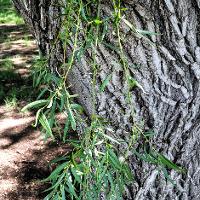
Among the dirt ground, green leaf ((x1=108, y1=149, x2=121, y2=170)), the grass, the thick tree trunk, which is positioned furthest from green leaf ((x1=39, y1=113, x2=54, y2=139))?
the grass

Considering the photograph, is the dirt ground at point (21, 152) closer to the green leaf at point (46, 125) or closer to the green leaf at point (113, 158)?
the green leaf at point (113, 158)

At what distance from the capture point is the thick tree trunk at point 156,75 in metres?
1.20

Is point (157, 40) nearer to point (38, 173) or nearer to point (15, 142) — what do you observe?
point (38, 173)

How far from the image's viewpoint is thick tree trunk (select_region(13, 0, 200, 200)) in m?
1.20

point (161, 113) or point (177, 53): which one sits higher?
point (177, 53)

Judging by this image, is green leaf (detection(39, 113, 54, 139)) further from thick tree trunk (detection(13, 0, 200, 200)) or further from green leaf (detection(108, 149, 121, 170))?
thick tree trunk (detection(13, 0, 200, 200))

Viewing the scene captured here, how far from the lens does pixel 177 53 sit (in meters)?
1.27

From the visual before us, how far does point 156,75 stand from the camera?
1334 mm

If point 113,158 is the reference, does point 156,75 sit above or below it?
above

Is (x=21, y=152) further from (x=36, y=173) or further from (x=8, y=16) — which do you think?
(x=8, y=16)

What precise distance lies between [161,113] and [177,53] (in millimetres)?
270

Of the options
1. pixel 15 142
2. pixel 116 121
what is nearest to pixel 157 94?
pixel 116 121

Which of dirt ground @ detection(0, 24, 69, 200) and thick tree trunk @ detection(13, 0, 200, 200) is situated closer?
thick tree trunk @ detection(13, 0, 200, 200)

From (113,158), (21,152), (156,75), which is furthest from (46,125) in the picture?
(21,152)
